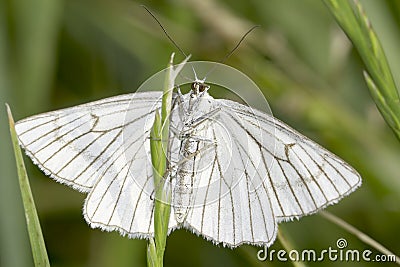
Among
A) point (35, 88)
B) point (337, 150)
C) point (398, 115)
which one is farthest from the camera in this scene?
point (35, 88)

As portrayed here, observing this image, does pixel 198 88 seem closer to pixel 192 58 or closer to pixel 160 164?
pixel 160 164

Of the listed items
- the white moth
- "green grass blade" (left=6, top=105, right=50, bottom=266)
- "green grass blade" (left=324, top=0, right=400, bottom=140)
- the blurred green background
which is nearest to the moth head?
the white moth

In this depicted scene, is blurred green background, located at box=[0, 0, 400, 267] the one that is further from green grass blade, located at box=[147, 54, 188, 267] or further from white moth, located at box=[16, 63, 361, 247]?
green grass blade, located at box=[147, 54, 188, 267]

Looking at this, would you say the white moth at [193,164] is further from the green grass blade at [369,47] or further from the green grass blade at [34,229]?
the green grass blade at [34,229]

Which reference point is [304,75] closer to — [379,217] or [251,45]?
[251,45]

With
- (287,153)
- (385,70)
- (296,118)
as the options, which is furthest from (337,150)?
(385,70)

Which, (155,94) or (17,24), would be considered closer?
(155,94)
